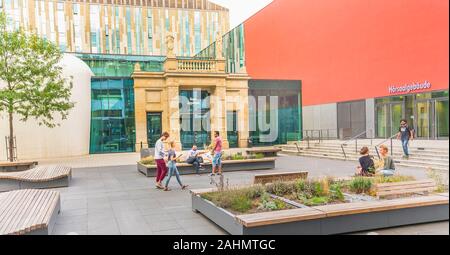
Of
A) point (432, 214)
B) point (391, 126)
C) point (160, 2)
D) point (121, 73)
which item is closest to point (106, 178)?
point (432, 214)

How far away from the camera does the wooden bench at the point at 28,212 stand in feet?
16.9

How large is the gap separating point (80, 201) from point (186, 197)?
2.68 m

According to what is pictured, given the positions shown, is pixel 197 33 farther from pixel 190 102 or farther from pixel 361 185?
pixel 361 185

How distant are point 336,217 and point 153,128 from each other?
74.9ft

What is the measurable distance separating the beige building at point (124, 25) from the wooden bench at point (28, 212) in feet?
122

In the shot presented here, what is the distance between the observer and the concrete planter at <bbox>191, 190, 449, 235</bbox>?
5484mm

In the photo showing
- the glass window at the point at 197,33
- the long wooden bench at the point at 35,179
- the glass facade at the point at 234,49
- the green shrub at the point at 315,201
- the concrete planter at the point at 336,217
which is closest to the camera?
the concrete planter at the point at 336,217

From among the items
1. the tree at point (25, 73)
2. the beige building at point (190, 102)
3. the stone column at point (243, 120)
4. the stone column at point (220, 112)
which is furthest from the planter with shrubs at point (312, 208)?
the stone column at point (243, 120)

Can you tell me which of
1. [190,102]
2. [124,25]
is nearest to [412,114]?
[190,102]

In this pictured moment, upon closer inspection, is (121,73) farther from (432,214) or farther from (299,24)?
(432,214)

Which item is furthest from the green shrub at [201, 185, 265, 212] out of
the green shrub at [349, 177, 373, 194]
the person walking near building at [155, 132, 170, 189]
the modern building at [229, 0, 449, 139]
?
the modern building at [229, 0, 449, 139]

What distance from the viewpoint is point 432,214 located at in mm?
6559

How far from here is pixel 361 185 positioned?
777cm

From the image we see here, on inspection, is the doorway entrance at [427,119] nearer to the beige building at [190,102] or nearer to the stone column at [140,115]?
the beige building at [190,102]
